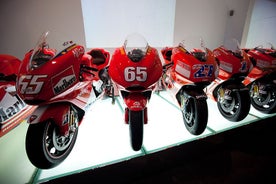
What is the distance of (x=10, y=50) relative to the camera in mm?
958

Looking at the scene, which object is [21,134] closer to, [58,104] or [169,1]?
[58,104]

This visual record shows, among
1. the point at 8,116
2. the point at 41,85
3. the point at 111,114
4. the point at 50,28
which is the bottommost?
the point at 111,114

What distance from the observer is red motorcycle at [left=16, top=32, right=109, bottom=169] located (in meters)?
0.42

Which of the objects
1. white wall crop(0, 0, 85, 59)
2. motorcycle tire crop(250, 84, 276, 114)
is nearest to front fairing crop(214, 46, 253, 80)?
motorcycle tire crop(250, 84, 276, 114)

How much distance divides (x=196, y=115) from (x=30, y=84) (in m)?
0.66

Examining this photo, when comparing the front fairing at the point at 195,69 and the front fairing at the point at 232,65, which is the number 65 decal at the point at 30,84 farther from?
the front fairing at the point at 232,65

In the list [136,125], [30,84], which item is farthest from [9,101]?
[136,125]

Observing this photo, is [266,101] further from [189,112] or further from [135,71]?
[135,71]

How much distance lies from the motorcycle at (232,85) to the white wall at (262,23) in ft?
3.69

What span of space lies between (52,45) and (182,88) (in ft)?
3.23

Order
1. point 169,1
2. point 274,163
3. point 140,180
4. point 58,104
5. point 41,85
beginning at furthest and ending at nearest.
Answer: point 169,1 < point 274,163 < point 140,180 < point 58,104 < point 41,85

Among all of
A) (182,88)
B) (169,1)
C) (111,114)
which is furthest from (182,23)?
(111,114)

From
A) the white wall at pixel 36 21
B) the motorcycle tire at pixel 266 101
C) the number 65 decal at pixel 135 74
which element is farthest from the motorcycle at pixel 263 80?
the number 65 decal at pixel 135 74

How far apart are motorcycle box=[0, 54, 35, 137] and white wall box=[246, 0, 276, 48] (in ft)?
7.24
